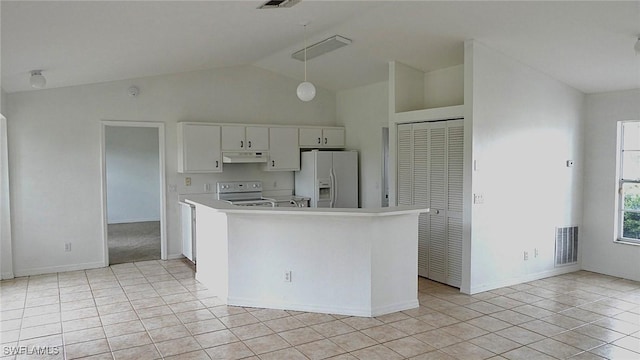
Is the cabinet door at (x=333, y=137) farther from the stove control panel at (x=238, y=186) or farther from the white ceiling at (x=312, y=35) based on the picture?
the white ceiling at (x=312, y=35)

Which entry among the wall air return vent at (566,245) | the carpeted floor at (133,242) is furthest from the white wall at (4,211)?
the wall air return vent at (566,245)

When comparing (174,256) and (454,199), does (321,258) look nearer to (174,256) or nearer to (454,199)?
(454,199)

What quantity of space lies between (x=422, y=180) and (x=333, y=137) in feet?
7.82

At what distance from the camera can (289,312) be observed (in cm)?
447

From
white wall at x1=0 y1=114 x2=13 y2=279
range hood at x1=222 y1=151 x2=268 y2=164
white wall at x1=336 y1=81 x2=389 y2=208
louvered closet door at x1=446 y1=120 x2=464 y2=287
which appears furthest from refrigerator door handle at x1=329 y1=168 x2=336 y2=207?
white wall at x1=0 y1=114 x2=13 y2=279

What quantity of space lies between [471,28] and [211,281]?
3.96 m

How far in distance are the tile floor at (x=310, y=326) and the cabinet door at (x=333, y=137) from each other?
3.16m

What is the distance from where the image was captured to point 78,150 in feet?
20.4

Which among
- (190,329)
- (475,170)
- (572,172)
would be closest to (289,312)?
(190,329)

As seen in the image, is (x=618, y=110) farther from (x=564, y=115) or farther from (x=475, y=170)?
(x=475, y=170)

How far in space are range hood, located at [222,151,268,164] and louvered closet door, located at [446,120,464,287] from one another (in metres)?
3.01

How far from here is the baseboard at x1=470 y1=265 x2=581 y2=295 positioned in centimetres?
517

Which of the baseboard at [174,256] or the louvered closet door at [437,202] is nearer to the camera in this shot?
the louvered closet door at [437,202]

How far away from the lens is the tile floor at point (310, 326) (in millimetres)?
3590
